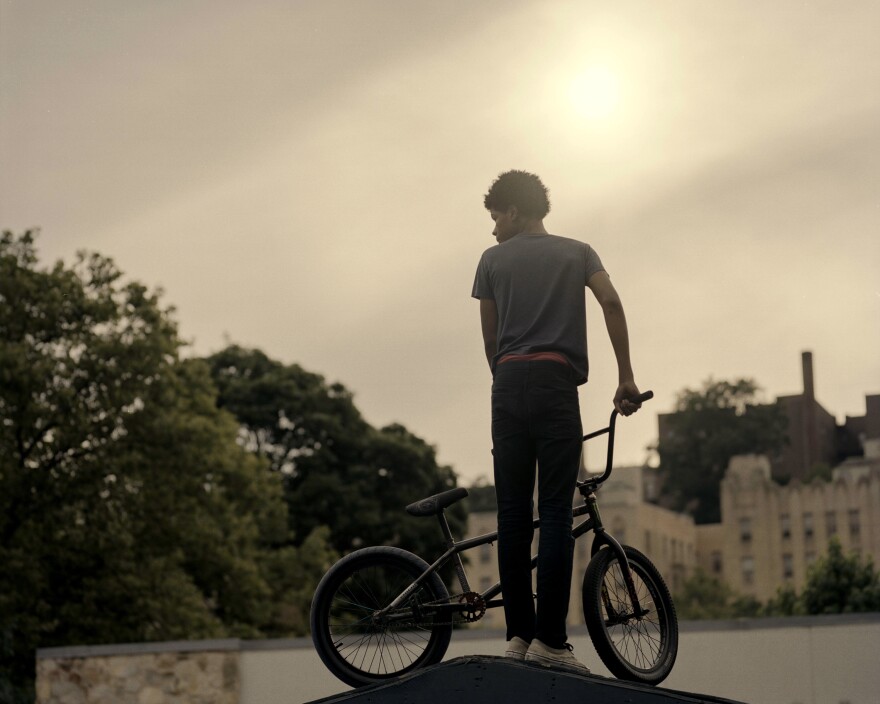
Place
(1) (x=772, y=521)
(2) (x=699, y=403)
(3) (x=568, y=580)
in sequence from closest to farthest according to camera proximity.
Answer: (3) (x=568, y=580) → (1) (x=772, y=521) → (2) (x=699, y=403)

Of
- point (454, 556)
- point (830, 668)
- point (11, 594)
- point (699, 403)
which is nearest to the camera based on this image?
point (454, 556)

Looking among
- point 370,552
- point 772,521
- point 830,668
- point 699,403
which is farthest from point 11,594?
point 699,403

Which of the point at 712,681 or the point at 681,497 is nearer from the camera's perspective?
the point at 712,681

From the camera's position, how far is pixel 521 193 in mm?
6312

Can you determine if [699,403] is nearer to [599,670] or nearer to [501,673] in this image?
[599,670]

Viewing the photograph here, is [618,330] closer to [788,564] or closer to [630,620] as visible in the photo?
[630,620]

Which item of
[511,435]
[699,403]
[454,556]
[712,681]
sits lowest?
[712,681]

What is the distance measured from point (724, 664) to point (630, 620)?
12369 mm

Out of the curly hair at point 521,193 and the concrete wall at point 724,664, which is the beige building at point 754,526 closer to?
the concrete wall at point 724,664

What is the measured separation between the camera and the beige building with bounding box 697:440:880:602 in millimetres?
89750

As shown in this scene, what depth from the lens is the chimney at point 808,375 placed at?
333 feet

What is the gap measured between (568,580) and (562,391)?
741 millimetres

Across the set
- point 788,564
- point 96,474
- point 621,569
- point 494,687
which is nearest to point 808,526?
point 788,564

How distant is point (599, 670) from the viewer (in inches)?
746
